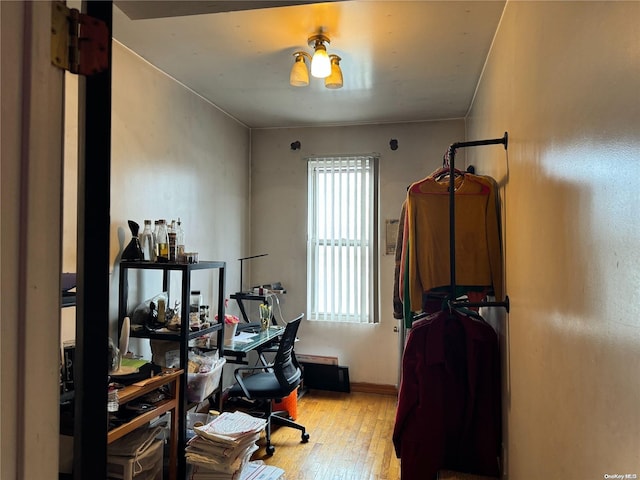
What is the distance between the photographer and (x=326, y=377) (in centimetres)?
417

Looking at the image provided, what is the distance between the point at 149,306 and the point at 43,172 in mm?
2235

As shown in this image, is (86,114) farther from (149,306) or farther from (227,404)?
(227,404)

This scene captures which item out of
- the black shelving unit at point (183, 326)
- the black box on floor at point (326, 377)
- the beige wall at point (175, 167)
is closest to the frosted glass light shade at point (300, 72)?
the beige wall at point (175, 167)

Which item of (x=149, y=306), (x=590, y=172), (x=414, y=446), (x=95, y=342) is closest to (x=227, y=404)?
(x=149, y=306)

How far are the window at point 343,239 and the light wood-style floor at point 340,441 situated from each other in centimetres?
79

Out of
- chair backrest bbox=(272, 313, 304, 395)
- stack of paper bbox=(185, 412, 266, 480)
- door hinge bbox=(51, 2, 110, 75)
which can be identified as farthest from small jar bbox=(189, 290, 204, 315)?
door hinge bbox=(51, 2, 110, 75)

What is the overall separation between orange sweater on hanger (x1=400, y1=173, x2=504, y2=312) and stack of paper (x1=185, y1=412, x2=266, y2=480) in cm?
123

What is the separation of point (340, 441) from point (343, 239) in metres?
1.84

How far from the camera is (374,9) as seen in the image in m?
2.11

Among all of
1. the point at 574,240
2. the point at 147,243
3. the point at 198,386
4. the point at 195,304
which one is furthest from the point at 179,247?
the point at 574,240

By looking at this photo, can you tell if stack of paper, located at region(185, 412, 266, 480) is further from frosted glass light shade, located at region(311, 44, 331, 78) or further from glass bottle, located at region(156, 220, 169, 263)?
frosted glass light shade, located at region(311, 44, 331, 78)

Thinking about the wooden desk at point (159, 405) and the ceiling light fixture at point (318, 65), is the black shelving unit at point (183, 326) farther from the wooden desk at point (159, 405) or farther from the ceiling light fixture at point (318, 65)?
the ceiling light fixture at point (318, 65)

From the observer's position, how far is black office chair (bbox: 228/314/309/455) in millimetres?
2930

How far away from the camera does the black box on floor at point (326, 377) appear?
163 inches
